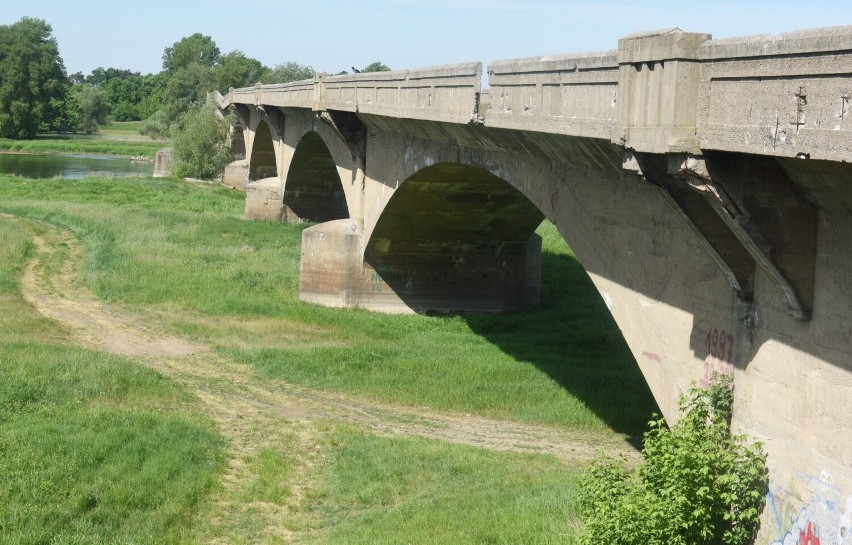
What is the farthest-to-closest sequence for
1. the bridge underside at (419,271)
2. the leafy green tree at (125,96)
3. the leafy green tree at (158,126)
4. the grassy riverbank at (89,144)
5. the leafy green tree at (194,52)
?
the leafy green tree at (194,52) → the leafy green tree at (125,96) → the leafy green tree at (158,126) → the grassy riverbank at (89,144) → the bridge underside at (419,271)

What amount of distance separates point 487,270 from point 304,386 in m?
8.14

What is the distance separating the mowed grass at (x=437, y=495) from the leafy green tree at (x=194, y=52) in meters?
148

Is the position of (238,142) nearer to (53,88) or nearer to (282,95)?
(282,95)

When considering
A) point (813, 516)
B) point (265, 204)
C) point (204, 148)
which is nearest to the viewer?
point (813, 516)

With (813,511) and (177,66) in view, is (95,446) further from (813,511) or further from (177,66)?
(177,66)

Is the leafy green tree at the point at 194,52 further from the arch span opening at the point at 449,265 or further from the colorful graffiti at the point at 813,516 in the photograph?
the colorful graffiti at the point at 813,516

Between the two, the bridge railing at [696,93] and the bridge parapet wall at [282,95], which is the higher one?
the bridge parapet wall at [282,95]

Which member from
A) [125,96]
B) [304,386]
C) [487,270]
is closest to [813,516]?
[304,386]

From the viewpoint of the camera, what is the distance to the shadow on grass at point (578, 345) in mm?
16844

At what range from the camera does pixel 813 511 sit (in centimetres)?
822

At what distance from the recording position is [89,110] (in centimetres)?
10850

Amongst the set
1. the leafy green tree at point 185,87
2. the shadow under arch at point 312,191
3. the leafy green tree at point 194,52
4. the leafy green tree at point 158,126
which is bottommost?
the shadow under arch at point 312,191

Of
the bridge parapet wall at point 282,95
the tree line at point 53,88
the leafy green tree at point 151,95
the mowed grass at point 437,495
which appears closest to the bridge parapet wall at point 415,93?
the bridge parapet wall at point 282,95

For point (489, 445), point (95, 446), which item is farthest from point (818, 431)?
point (95, 446)
